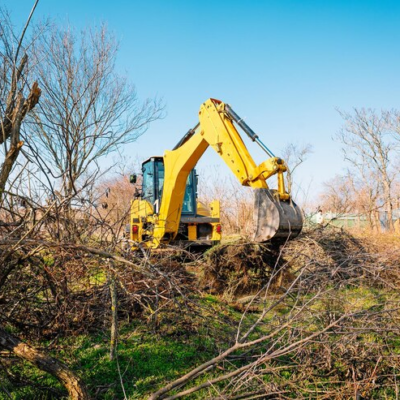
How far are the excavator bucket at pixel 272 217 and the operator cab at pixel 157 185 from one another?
379 centimetres

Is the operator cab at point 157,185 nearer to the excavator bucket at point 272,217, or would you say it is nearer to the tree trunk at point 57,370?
the excavator bucket at point 272,217

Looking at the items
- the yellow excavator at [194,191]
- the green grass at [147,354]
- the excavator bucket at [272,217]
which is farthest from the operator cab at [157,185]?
the green grass at [147,354]

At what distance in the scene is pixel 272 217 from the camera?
240 inches

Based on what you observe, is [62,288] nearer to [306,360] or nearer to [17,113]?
[17,113]

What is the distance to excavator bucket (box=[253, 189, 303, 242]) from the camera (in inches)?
238

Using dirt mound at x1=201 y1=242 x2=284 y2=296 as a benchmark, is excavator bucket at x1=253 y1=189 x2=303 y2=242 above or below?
above

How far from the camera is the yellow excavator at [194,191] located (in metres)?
Answer: 6.21

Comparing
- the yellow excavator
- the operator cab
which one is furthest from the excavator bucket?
the operator cab

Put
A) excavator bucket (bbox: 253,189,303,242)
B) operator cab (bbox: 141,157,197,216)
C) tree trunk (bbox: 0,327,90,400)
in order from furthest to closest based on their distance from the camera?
operator cab (bbox: 141,157,197,216)
excavator bucket (bbox: 253,189,303,242)
tree trunk (bbox: 0,327,90,400)

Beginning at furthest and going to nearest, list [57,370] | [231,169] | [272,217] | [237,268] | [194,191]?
1. [194,191]
2. [237,268]
3. [231,169]
4. [272,217]
5. [57,370]

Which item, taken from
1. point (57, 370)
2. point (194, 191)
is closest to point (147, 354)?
point (57, 370)

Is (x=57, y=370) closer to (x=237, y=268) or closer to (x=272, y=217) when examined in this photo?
(x=272, y=217)

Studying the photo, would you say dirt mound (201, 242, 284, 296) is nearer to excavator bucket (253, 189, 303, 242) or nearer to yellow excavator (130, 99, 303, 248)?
yellow excavator (130, 99, 303, 248)

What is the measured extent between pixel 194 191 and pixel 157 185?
3.25 ft
